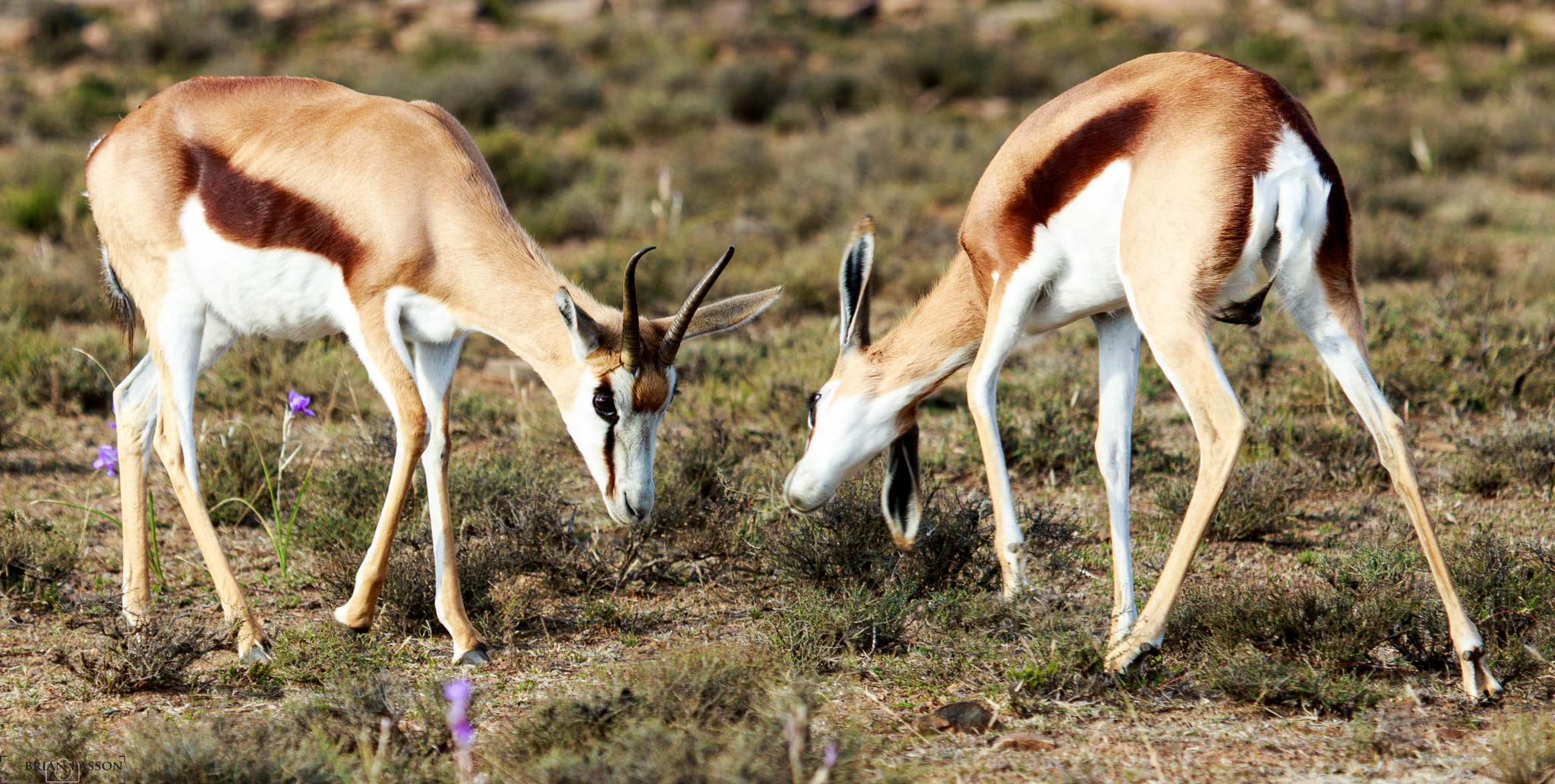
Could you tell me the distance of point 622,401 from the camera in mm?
4273

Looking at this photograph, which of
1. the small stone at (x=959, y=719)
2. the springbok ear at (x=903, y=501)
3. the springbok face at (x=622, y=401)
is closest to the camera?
the small stone at (x=959, y=719)

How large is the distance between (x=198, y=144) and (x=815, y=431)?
2545 millimetres

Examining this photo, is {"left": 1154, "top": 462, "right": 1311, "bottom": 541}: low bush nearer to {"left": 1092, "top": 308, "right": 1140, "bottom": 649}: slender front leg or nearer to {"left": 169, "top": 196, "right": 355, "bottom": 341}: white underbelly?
{"left": 1092, "top": 308, "right": 1140, "bottom": 649}: slender front leg

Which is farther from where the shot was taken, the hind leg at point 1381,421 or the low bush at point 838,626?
the low bush at point 838,626

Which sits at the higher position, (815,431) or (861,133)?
(815,431)

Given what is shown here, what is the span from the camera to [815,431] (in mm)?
4871

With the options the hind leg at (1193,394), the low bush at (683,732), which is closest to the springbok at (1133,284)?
the hind leg at (1193,394)

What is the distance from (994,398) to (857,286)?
0.72 meters

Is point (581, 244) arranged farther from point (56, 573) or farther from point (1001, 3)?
point (1001, 3)

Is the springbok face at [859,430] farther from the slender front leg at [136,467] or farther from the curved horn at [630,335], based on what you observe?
the slender front leg at [136,467]

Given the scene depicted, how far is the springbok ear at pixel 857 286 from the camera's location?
464 cm

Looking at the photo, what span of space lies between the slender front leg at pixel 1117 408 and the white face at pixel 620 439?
1.59m

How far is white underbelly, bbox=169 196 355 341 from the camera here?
14.8 feet

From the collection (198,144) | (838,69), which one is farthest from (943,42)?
(198,144)
